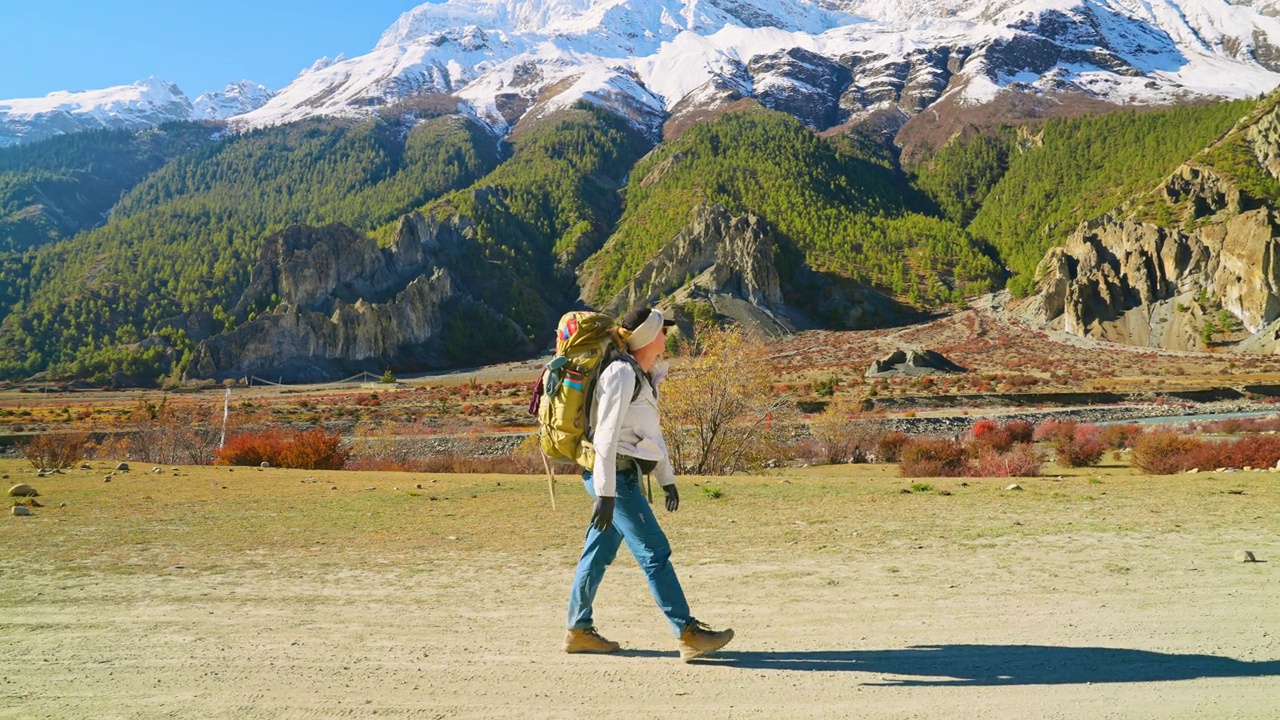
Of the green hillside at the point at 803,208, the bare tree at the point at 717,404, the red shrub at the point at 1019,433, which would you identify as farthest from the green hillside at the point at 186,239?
the red shrub at the point at 1019,433

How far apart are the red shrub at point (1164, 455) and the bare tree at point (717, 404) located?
953 centimetres

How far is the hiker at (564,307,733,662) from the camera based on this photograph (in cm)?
459

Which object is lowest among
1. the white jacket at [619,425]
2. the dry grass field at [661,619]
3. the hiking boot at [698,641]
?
the dry grass field at [661,619]

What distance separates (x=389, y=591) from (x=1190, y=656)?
574 cm

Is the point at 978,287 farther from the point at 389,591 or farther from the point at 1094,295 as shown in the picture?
the point at 389,591

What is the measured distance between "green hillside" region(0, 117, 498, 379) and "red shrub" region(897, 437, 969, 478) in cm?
9884

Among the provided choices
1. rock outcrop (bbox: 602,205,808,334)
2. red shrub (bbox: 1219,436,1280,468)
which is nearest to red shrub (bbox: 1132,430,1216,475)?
red shrub (bbox: 1219,436,1280,468)

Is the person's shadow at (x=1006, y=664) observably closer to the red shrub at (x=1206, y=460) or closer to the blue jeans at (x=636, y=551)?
the blue jeans at (x=636, y=551)

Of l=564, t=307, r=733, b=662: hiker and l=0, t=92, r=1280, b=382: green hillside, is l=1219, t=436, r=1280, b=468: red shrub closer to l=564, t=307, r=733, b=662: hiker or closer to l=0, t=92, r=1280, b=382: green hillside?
l=564, t=307, r=733, b=662: hiker

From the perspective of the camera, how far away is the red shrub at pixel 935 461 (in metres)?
19.9

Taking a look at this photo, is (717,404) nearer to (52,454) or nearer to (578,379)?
(52,454)

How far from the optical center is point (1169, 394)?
1873 inches

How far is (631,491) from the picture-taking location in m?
4.80

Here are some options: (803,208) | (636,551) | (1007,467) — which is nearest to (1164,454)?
(1007,467)
